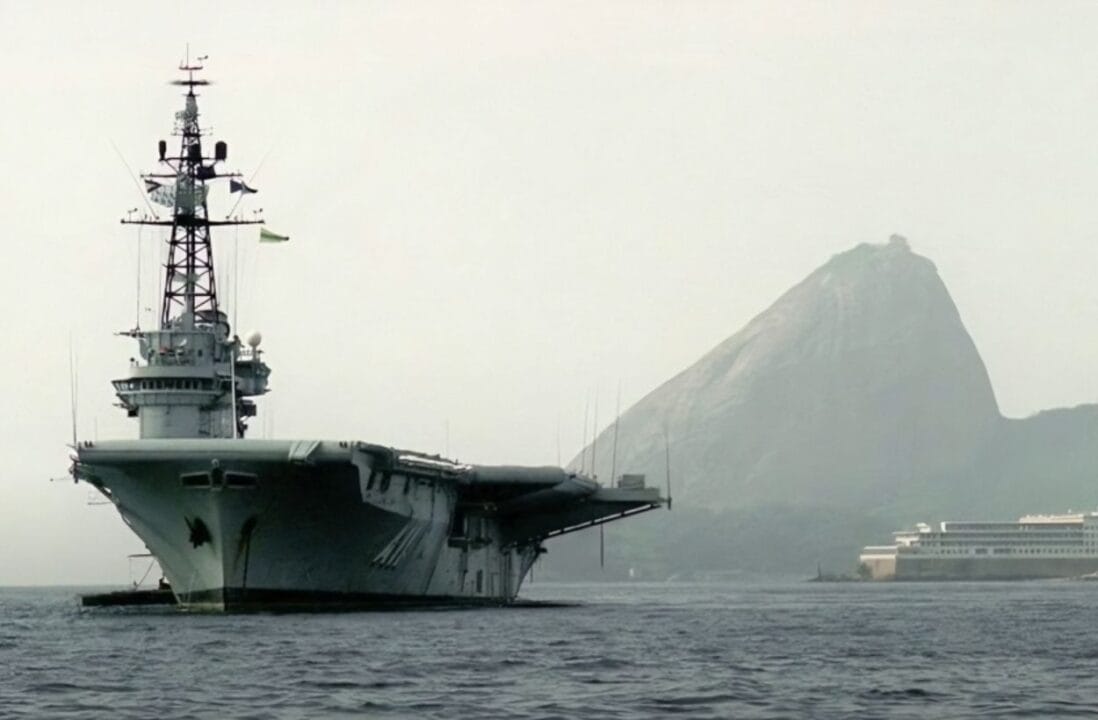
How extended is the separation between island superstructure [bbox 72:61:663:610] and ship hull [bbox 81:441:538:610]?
0.04m

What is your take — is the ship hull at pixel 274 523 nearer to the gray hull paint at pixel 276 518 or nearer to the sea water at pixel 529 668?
the gray hull paint at pixel 276 518

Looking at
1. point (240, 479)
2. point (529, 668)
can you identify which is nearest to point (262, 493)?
point (240, 479)

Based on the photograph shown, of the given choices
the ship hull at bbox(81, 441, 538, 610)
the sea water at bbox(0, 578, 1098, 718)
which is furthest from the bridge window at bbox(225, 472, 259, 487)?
the sea water at bbox(0, 578, 1098, 718)

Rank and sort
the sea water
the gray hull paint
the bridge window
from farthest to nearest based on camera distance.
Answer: the bridge window, the gray hull paint, the sea water

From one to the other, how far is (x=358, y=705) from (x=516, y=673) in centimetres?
545

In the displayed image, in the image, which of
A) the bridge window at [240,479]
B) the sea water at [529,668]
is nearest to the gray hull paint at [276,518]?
the bridge window at [240,479]

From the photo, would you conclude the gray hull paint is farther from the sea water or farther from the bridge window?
the sea water

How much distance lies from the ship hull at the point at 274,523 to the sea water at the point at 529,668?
135 centimetres

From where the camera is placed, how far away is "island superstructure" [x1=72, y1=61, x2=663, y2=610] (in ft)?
157

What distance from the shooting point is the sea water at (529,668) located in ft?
89.4

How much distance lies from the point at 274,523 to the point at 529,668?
17.6 metres

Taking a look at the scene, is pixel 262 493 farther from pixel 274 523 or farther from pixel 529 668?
pixel 529 668

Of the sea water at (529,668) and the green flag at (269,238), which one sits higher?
the green flag at (269,238)

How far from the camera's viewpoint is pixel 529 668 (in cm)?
3325
